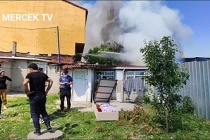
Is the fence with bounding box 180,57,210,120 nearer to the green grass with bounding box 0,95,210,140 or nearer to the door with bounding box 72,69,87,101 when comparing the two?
the green grass with bounding box 0,95,210,140

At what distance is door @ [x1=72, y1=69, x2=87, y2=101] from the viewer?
15.3 meters

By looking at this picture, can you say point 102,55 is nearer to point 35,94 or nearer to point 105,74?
point 105,74

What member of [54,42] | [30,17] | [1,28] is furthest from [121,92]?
[1,28]

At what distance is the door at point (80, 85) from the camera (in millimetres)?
15281

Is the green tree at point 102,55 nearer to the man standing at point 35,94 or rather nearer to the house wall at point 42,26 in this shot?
the house wall at point 42,26

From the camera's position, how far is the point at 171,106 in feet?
24.5

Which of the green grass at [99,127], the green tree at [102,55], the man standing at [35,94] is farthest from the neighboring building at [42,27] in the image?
the man standing at [35,94]

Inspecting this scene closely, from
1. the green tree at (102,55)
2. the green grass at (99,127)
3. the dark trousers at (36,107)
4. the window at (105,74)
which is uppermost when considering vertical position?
the green tree at (102,55)

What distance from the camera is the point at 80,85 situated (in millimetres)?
15445

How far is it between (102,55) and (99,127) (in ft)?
99.3

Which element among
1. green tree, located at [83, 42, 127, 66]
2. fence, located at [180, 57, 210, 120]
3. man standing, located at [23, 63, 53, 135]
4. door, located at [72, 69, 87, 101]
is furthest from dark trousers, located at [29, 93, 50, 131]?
green tree, located at [83, 42, 127, 66]

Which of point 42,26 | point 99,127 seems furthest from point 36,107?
point 42,26

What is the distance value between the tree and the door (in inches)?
327

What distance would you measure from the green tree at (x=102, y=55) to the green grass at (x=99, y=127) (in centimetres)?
2561
